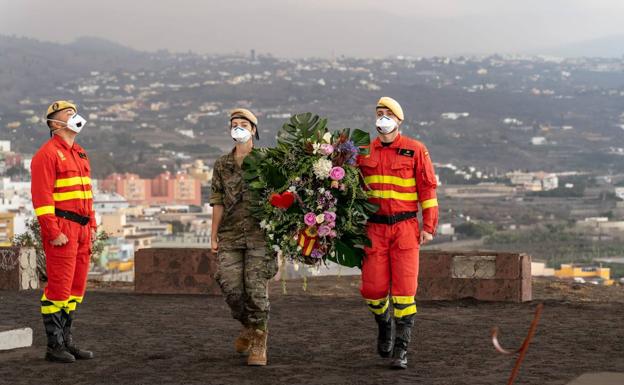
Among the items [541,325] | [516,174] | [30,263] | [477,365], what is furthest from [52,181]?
[516,174]

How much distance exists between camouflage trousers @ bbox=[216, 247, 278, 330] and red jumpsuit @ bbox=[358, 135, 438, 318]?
0.68m

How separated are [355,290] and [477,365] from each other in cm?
830

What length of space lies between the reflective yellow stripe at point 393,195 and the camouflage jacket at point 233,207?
815mm

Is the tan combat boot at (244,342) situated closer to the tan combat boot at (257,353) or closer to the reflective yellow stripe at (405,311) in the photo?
the tan combat boot at (257,353)

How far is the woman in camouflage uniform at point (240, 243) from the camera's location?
9242 millimetres

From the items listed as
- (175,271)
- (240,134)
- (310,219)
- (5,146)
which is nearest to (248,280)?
(310,219)

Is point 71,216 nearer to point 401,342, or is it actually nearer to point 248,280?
point 248,280

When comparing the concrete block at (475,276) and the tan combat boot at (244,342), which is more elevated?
the concrete block at (475,276)

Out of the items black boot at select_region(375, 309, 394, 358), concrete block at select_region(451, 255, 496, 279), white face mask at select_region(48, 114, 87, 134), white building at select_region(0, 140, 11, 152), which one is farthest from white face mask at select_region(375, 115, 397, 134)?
white building at select_region(0, 140, 11, 152)

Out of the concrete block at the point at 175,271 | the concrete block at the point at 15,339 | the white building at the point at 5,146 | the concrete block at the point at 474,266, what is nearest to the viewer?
the concrete block at the point at 15,339

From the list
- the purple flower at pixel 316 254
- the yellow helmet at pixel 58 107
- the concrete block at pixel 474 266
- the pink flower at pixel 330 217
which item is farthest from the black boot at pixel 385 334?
the concrete block at pixel 474 266

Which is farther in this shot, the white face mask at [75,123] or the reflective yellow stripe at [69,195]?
the white face mask at [75,123]

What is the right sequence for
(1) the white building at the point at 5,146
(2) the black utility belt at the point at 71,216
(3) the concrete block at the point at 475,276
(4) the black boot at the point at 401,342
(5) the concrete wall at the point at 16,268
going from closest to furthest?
(4) the black boot at the point at 401,342, (2) the black utility belt at the point at 71,216, (3) the concrete block at the point at 475,276, (5) the concrete wall at the point at 16,268, (1) the white building at the point at 5,146

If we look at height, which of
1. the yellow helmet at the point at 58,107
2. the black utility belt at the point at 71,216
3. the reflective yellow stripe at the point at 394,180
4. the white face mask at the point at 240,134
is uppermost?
the yellow helmet at the point at 58,107
